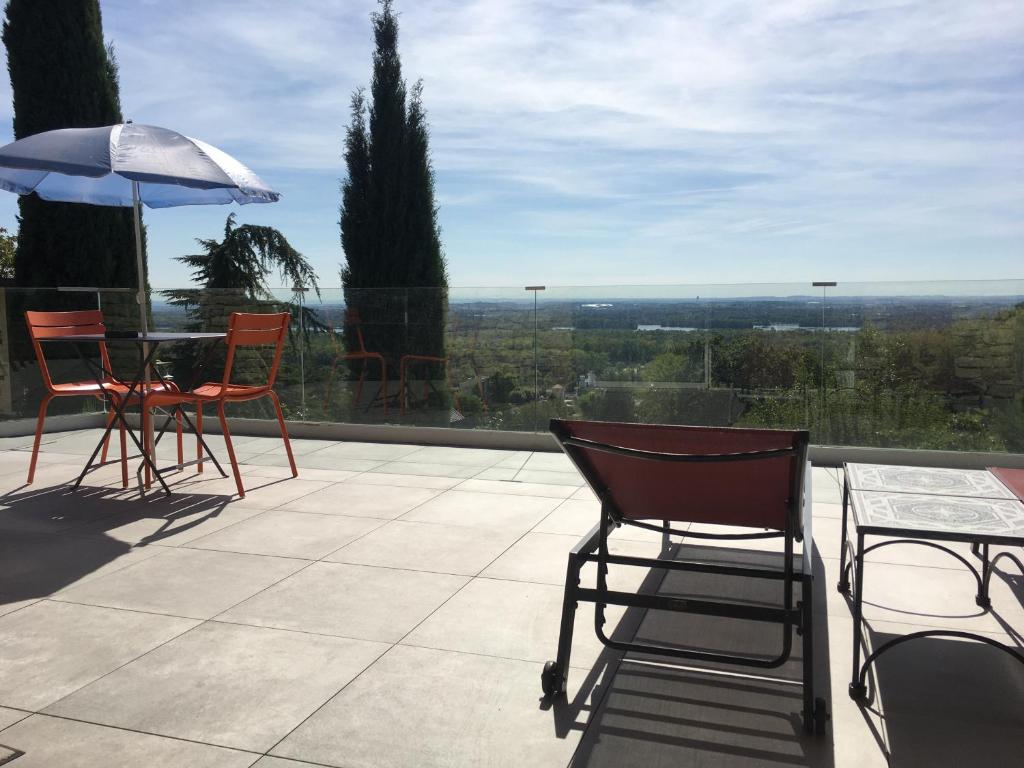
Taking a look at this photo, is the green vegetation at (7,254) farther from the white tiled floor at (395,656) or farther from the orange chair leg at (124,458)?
the white tiled floor at (395,656)

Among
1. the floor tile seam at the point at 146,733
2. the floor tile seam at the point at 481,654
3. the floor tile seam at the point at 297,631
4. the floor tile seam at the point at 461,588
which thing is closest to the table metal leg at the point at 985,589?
the floor tile seam at the point at 481,654

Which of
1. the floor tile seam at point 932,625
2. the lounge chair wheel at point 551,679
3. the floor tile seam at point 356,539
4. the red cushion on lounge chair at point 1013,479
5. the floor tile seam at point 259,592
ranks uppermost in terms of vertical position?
the red cushion on lounge chair at point 1013,479

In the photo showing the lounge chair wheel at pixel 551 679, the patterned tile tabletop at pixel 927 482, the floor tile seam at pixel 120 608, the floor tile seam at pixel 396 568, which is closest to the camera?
the lounge chair wheel at pixel 551 679

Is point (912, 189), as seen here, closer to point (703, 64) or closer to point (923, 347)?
point (703, 64)

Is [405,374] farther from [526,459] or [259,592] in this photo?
[259,592]

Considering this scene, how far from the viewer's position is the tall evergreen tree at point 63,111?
9.72 metres

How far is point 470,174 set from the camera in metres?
13.1

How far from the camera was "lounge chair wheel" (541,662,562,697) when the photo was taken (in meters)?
2.25

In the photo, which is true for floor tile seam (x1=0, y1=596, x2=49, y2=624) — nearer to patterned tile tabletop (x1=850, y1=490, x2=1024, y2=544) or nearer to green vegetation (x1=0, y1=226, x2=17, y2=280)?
patterned tile tabletop (x1=850, y1=490, x2=1024, y2=544)

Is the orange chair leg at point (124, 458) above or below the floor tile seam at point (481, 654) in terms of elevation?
above

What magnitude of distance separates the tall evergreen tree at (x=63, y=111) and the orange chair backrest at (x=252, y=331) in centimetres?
619

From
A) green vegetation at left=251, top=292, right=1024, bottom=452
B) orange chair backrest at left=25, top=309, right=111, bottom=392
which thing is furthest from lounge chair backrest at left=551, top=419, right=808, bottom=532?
orange chair backrest at left=25, top=309, right=111, bottom=392

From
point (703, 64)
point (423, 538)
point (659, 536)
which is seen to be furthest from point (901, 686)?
point (703, 64)

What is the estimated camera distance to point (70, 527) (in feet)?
13.3
